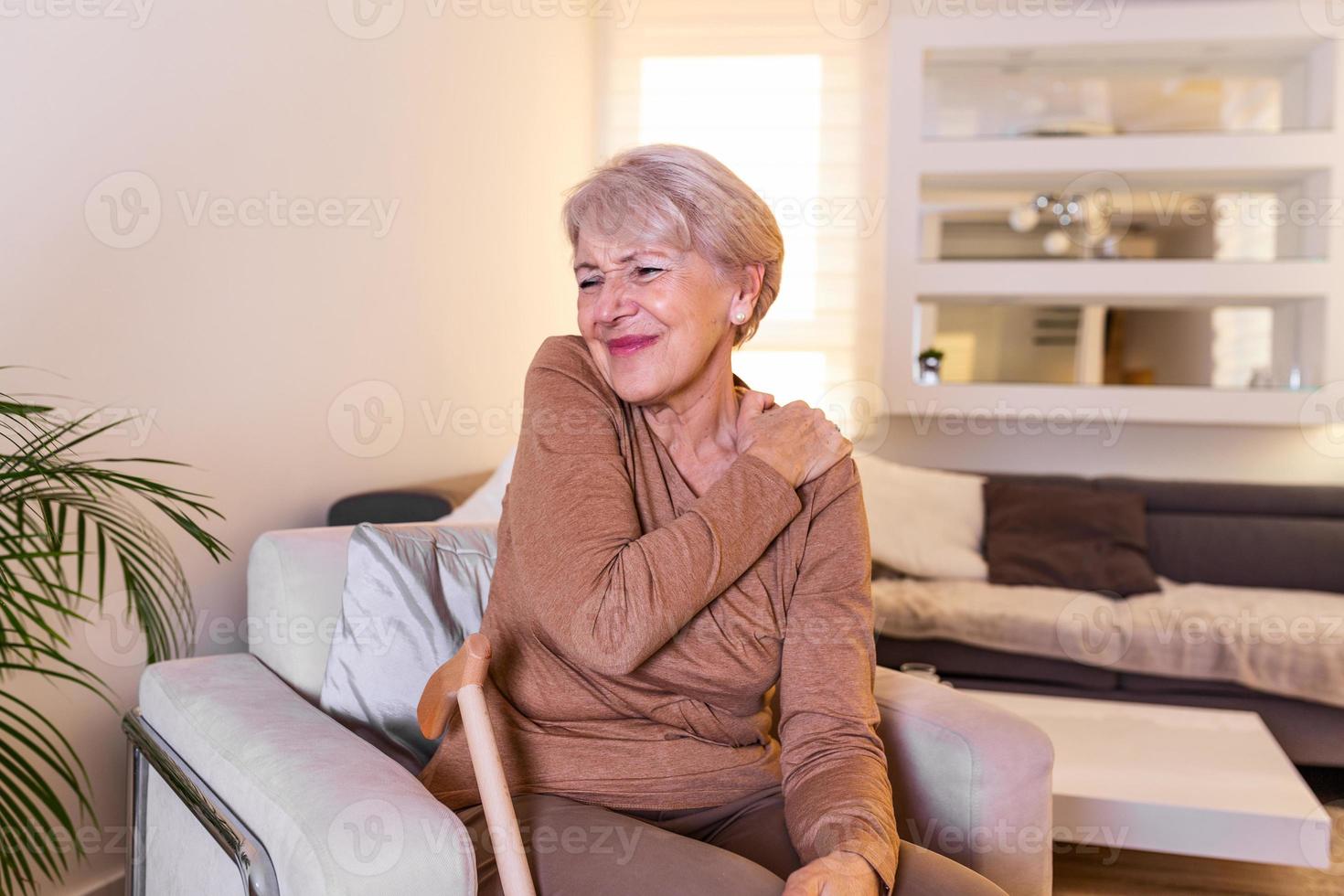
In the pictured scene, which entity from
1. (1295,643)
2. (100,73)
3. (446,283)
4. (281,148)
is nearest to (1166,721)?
(1295,643)

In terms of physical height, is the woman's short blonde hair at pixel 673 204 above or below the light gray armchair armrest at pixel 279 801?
above

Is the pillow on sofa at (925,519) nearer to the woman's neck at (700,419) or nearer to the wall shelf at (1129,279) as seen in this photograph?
the wall shelf at (1129,279)

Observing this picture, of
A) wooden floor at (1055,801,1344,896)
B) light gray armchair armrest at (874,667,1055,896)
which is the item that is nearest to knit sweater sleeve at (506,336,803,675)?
light gray armchair armrest at (874,667,1055,896)

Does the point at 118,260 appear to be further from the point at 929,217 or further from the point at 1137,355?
the point at 1137,355

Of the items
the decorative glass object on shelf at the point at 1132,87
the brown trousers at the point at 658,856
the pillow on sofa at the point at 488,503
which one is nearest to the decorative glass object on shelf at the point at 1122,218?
the decorative glass object on shelf at the point at 1132,87

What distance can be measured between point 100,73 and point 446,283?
4.17 ft

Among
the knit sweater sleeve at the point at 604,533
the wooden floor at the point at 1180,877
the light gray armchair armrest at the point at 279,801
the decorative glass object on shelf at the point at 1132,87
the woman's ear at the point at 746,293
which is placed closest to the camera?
the light gray armchair armrest at the point at 279,801

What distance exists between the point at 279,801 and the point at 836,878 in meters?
0.57

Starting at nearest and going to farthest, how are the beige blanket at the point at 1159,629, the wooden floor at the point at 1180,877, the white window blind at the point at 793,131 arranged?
the wooden floor at the point at 1180,877 → the beige blanket at the point at 1159,629 → the white window blind at the point at 793,131

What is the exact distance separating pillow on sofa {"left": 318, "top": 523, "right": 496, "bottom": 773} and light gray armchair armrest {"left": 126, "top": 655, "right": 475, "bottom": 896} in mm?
91

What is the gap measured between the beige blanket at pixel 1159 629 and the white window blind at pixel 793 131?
130 cm

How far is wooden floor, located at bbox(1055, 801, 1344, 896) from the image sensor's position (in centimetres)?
240

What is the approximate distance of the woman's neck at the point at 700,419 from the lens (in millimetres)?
1442

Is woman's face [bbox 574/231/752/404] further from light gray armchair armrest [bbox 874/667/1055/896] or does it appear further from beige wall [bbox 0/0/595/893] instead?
beige wall [bbox 0/0/595/893]
